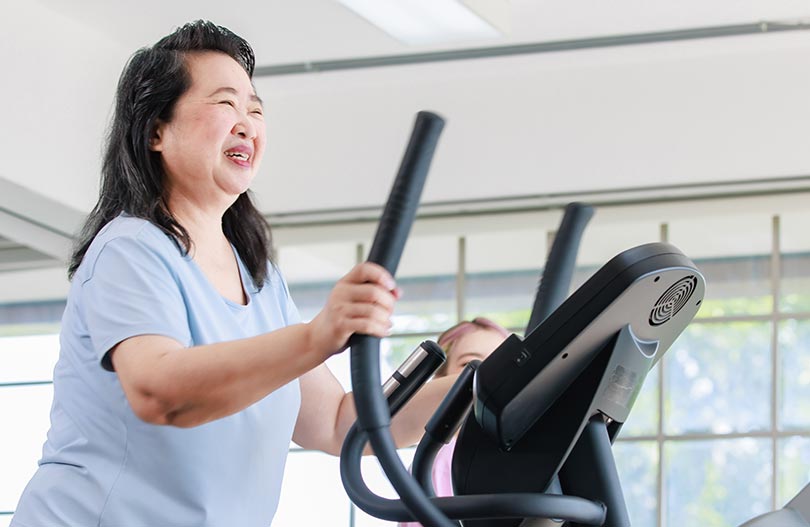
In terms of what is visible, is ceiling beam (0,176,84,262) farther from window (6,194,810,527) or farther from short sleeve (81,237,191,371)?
short sleeve (81,237,191,371)

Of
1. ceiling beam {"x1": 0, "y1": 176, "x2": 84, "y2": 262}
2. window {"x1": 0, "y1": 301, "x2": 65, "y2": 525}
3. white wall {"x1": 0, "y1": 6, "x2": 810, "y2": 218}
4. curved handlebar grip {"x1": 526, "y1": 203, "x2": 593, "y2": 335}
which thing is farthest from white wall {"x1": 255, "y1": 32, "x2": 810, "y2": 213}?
curved handlebar grip {"x1": 526, "y1": 203, "x2": 593, "y2": 335}

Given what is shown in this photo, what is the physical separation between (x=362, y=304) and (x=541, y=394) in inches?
8.4

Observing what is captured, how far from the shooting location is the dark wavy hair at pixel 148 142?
5.52ft

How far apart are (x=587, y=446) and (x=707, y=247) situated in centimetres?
503

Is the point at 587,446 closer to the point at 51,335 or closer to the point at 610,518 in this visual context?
the point at 610,518

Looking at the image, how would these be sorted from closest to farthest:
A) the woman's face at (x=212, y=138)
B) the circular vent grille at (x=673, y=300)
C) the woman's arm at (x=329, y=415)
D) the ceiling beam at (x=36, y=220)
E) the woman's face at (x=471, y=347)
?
the circular vent grille at (x=673, y=300) < the woman's face at (x=212, y=138) < the woman's arm at (x=329, y=415) < the woman's face at (x=471, y=347) < the ceiling beam at (x=36, y=220)

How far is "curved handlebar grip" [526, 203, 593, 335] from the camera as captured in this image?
1436mm

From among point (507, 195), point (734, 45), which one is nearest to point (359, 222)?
point (507, 195)

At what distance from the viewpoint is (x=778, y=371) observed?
596cm

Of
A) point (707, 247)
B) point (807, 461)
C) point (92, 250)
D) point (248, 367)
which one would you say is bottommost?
point (248, 367)

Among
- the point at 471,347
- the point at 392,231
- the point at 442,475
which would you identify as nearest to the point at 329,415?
the point at 392,231

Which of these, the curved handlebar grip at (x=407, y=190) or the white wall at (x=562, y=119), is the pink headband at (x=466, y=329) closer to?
the curved handlebar grip at (x=407, y=190)

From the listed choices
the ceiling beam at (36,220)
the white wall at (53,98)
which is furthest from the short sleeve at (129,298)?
the ceiling beam at (36,220)

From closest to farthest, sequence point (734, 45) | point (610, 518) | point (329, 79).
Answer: point (610, 518) → point (734, 45) → point (329, 79)
